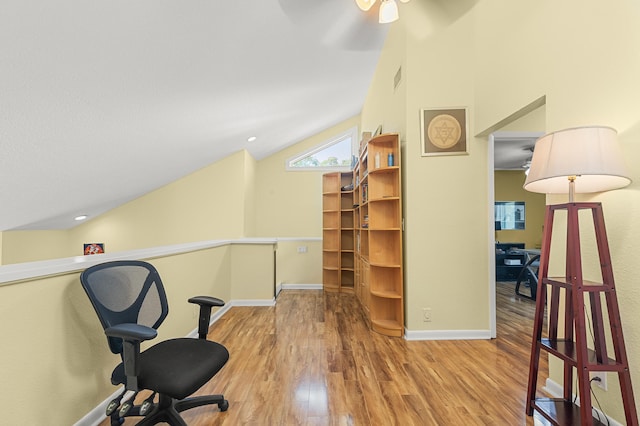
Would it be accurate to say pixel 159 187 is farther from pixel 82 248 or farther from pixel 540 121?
pixel 540 121

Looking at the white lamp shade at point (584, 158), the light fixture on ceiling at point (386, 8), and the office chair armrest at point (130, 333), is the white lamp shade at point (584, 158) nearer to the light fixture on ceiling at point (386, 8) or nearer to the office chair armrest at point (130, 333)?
the light fixture on ceiling at point (386, 8)

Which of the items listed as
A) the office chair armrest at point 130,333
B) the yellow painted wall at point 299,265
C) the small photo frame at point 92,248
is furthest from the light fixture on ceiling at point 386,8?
the small photo frame at point 92,248

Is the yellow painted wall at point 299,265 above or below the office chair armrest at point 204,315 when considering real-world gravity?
below

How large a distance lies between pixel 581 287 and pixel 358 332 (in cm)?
215

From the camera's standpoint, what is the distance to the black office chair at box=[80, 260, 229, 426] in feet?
4.45

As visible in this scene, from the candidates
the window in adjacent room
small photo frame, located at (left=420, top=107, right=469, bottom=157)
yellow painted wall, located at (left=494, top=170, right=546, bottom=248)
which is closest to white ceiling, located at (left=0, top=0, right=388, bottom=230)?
small photo frame, located at (left=420, top=107, right=469, bottom=157)

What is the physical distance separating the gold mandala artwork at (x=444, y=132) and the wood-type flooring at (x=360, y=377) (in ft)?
6.63

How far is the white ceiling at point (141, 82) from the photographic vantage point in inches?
63.6

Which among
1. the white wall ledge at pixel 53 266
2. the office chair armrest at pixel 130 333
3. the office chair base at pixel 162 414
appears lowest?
the office chair base at pixel 162 414

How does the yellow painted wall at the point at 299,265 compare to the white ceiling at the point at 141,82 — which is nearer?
the white ceiling at the point at 141,82

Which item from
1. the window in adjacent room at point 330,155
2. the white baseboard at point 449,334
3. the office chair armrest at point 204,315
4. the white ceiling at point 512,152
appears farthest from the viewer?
the window in adjacent room at point 330,155

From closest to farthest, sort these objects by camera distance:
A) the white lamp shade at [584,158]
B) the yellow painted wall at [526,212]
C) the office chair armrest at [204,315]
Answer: the white lamp shade at [584,158]
the office chair armrest at [204,315]
the yellow painted wall at [526,212]

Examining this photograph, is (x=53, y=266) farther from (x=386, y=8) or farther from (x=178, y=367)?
(x=386, y=8)

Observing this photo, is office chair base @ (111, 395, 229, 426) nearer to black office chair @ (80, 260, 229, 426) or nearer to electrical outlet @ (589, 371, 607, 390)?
black office chair @ (80, 260, 229, 426)
